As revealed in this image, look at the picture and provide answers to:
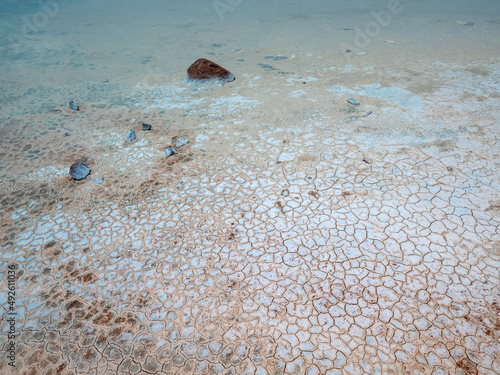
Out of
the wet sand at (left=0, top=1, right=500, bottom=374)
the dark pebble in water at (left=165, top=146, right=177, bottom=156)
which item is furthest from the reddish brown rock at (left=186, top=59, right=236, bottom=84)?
the dark pebble in water at (left=165, top=146, right=177, bottom=156)

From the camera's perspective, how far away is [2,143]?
3.13m

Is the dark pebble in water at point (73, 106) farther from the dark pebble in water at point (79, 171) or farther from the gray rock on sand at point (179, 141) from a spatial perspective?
the gray rock on sand at point (179, 141)

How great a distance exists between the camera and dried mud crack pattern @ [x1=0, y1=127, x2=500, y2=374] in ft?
Answer: 5.09

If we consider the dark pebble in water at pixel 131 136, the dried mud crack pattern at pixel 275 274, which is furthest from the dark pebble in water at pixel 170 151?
the dark pebble in water at pixel 131 136

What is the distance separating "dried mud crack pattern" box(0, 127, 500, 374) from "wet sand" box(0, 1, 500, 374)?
10 mm

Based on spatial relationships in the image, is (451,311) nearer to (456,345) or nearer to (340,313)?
(456,345)

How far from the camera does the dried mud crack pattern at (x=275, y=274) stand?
1552mm

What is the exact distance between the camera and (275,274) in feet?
6.19

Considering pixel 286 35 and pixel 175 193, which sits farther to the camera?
pixel 286 35

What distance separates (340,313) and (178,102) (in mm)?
2833

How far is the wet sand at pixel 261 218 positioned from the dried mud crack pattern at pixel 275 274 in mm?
10

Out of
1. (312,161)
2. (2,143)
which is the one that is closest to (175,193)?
(312,161)

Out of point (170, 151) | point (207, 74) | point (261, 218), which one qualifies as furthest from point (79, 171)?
point (207, 74)

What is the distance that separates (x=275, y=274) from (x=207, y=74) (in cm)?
290
